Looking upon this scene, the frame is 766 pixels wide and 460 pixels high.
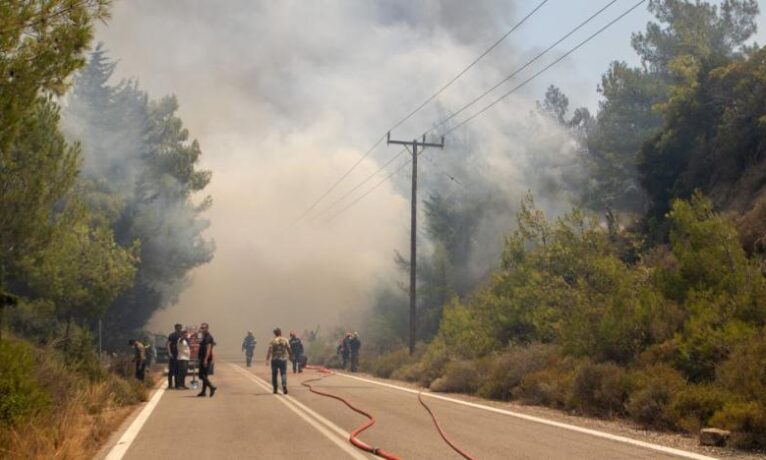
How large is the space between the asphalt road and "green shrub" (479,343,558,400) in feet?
7.10

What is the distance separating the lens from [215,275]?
84875 millimetres

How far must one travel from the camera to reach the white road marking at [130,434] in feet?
34.9

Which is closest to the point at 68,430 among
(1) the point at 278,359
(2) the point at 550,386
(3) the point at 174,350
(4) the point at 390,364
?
(2) the point at 550,386

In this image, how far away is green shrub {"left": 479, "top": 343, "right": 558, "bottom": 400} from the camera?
20766 millimetres

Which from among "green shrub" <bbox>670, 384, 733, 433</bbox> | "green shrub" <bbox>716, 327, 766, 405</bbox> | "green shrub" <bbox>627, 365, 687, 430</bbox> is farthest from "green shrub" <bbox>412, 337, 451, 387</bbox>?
"green shrub" <bbox>670, 384, 733, 433</bbox>

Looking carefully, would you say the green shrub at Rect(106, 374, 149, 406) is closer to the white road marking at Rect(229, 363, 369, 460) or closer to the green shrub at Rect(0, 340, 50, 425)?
the white road marking at Rect(229, 363, 369, 460)

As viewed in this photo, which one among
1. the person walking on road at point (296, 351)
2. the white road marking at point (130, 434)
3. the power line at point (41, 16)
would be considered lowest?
the white road marking at point (130, 434)

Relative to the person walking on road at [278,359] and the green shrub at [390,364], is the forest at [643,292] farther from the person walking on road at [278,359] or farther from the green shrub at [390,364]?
the person walking on road at [278,359]

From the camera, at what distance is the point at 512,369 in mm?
21094

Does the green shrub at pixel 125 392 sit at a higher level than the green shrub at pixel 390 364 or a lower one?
lower

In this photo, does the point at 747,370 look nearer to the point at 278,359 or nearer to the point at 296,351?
the point at 278,359

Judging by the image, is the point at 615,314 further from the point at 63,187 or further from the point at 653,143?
the point at 653,143

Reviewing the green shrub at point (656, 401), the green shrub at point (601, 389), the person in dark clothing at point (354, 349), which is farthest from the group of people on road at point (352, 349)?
the green shrub at point (656, 401)

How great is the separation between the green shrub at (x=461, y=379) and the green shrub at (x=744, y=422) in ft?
35.3
